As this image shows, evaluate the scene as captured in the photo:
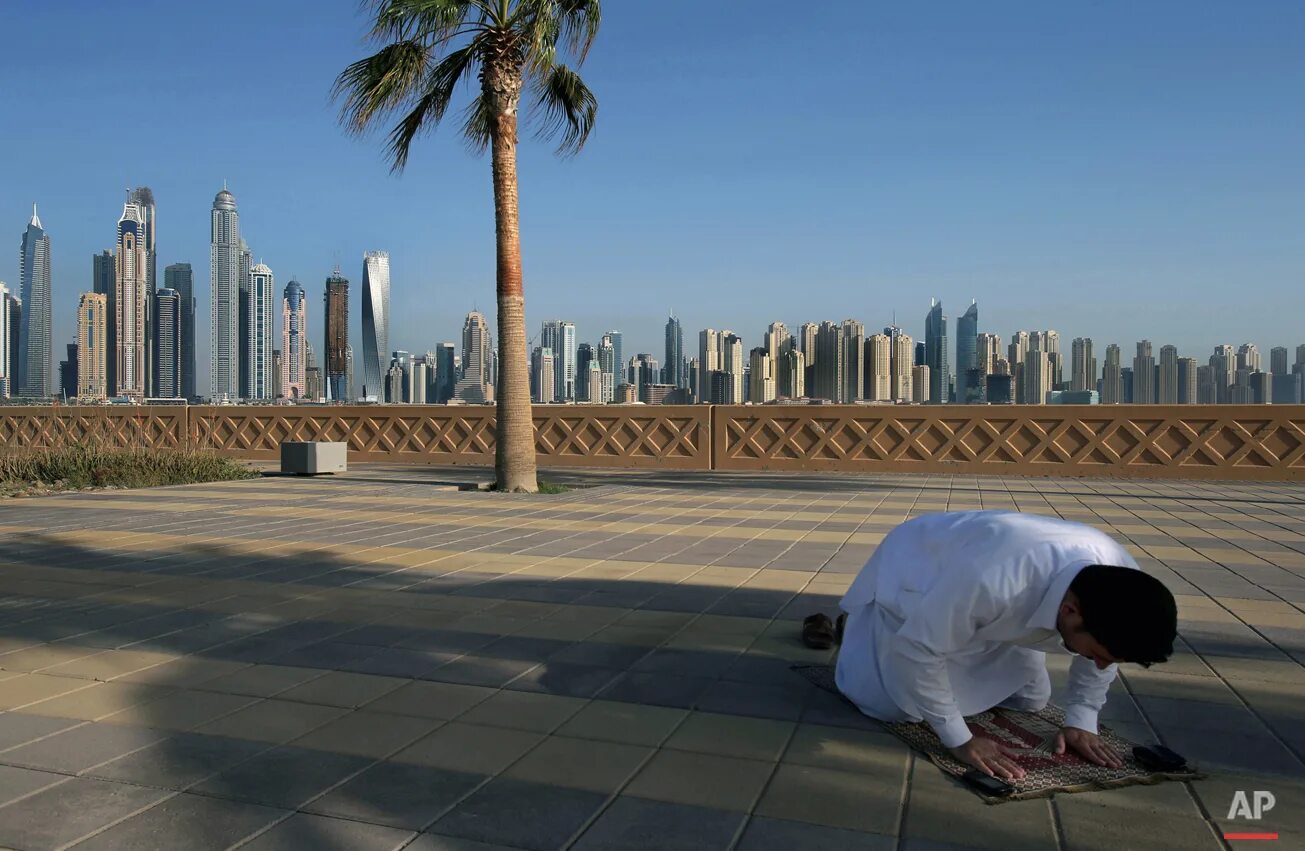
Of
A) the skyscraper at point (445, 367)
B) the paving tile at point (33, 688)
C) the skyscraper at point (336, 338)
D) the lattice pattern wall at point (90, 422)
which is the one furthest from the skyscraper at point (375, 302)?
→ the paving tile at point (33, 688)

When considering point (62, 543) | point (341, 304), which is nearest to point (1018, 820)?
point (62, 543)

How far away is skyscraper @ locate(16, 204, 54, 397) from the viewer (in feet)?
349

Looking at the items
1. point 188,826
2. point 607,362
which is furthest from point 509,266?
point 607,362

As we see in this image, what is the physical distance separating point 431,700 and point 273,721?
67 cm

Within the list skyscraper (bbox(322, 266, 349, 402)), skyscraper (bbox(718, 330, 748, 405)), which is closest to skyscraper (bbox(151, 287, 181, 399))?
skyscraper (bbox(322, 266, 349, 402))

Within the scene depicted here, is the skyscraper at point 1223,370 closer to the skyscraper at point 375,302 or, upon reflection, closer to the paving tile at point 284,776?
the paving tile at point 284,776

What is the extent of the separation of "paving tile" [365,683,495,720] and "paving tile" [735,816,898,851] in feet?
5.37

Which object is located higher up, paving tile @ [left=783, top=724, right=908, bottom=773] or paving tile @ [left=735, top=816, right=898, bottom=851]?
paving tile @ [left=735, top=816, right=898, bottom=851]

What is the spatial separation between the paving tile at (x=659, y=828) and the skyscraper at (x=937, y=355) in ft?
85.8

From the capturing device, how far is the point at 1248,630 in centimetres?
564

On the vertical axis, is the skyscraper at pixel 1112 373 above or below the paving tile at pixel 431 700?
above

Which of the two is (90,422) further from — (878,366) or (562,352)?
(562,352)

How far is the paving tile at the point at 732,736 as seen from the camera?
364 cm

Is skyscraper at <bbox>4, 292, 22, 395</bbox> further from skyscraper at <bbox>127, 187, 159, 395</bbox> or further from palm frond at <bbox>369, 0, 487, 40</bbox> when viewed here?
palm frond at <bbox>369, 0, 487, 40</bbox>
